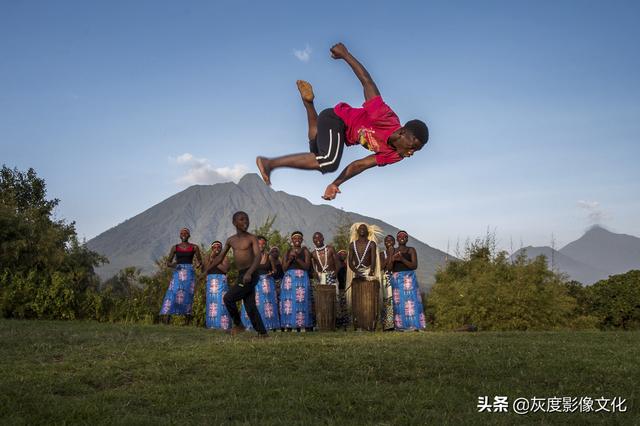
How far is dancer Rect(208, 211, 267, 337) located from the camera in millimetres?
11703

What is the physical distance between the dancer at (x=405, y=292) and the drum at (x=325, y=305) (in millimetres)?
1477

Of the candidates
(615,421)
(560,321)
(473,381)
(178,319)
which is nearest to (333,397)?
(473,381)

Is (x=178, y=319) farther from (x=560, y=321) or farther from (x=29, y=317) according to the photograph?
(x=560, y=321)

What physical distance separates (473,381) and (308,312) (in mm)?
9158

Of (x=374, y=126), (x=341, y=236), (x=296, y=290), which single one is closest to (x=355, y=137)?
(x=374, y=126)

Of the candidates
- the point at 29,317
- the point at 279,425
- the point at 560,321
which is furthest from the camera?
the point at 560,321

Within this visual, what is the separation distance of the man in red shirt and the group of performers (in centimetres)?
808

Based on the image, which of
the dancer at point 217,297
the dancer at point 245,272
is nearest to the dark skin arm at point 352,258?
the dancer at point 217,297

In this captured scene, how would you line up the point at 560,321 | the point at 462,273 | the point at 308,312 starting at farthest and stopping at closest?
the point at 462,273
the point at 560,321
the point at 308,312

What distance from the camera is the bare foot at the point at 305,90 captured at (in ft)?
24.1

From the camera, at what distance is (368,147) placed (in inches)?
274

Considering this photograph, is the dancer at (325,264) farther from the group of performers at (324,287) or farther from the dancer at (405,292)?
the dancer at (405,292)

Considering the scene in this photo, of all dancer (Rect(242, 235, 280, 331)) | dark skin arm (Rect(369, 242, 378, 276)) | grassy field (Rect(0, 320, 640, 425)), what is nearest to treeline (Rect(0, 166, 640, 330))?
dancer (Rect(242, 235, 280, 331))

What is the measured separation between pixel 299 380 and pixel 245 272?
17.2ft
